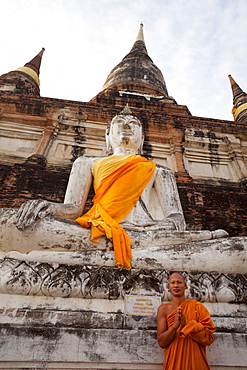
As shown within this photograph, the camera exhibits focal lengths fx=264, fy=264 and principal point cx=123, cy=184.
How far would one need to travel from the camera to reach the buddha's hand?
8.66ft

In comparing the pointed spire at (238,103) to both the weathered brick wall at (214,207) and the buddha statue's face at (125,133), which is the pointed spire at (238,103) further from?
the buddha statue's face at (125,133)

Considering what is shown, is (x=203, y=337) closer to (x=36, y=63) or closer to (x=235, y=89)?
(x=36, y=63)

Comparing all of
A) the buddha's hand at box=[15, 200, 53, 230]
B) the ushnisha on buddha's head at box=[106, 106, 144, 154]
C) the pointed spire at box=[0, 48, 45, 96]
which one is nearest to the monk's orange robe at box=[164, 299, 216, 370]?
the buddha's hand at box=[15, 200, 53, 230]

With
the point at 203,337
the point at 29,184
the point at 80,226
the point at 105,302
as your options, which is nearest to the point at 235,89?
the point at 29,184

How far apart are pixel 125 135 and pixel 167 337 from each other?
342 centimetres

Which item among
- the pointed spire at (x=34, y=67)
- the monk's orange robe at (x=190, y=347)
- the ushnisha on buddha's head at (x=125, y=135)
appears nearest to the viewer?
the monk's orange robe at (x=190, y=347)

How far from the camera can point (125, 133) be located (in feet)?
15.0

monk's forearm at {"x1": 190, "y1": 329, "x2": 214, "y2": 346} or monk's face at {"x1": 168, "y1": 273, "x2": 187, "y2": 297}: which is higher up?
monk's face at {"x1": 168, "y1": 273, "x2": 187, "y2": 297}

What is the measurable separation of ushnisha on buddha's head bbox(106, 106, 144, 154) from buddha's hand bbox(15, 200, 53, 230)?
2.00 metres

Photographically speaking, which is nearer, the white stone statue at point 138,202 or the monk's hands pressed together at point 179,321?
the monk's hands pressed together at point 179,321

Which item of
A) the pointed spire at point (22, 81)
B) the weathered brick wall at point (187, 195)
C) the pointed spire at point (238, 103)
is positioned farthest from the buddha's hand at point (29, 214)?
the pointed spire at point (238, 103)

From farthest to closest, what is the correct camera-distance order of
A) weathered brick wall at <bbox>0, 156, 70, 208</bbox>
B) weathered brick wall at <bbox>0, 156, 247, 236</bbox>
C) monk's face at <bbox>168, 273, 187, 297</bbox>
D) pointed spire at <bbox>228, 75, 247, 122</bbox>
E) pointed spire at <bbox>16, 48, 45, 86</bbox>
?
pointed spire at <bbox>16, 48, 45, 86</bbox> → pointed spire at <bbox>228, 75, 247, 122</bbox> → weathered brick wall at <bbox>0, 156, 247, 236</bbox> → weathered brick wall at <bbox>0, 156, 70, 208</bbox> → monk's face at <bbox>168, 273, 187, 297</bbox>

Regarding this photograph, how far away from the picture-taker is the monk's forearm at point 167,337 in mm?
1648

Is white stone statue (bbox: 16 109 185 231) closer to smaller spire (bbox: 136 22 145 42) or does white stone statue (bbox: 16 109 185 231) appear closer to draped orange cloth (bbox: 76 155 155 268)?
draped orange cloth (bbox: 76 155 155 268)
